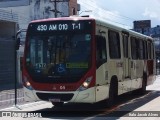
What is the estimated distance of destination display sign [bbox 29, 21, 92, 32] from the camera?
13.9m

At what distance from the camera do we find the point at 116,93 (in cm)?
1634

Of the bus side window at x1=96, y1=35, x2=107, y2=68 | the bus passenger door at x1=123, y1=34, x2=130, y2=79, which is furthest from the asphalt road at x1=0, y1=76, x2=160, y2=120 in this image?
the bus side window at x1=96, y1=35, x2=107, y2=68

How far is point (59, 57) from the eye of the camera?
45.1 ft

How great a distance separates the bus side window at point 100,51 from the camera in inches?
546

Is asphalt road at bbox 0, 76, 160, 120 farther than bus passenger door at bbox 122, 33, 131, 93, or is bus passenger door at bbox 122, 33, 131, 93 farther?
bus passenger door at bbox 122, 33, 131, 93

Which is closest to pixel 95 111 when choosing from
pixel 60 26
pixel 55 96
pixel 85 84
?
pixel 85 84

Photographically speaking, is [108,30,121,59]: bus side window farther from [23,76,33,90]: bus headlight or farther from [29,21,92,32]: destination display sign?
[23,76,33,90]: bus headlight

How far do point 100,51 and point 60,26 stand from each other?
157cm

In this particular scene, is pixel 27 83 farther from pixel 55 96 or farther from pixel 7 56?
pixel 7 56

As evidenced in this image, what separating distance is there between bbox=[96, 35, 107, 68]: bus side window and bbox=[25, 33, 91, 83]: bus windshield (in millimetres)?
347

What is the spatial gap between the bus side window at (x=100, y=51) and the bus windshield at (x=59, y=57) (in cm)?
35

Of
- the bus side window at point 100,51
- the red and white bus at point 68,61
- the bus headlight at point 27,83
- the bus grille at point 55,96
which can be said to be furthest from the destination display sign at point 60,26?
the bus grille at point 55,96

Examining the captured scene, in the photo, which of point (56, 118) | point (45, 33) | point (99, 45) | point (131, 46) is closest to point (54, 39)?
point (45, 33)

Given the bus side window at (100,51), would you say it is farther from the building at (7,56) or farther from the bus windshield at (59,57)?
the building at (7,56)
